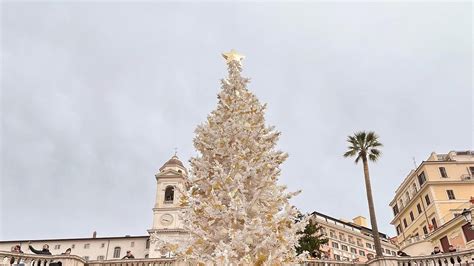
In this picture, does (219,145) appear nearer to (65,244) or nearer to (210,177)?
(210,177)

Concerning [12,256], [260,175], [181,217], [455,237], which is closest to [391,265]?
[260,175]

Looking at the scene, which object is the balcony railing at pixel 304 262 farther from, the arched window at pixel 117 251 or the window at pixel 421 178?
the arched window at pixel 117 251

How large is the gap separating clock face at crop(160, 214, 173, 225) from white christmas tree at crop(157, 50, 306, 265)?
3983cm

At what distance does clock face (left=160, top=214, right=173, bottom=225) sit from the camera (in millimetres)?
48681

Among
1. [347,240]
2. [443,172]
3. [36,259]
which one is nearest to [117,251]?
[36,259]

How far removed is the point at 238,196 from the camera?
9406mm

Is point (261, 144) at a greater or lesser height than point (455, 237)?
lesser

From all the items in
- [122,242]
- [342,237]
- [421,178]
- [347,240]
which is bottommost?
[122,242]

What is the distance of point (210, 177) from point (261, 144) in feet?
6.05

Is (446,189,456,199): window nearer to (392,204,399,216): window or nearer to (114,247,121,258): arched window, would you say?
(392,204,399,216): window

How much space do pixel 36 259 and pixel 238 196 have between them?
1282 centimetres

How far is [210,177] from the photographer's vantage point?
10.5 m

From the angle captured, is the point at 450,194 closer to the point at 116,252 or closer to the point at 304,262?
the point at 304,262

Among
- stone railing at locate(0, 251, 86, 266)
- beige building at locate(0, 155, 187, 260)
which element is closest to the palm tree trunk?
stone railing at locate(0, 251, 86, 266)
